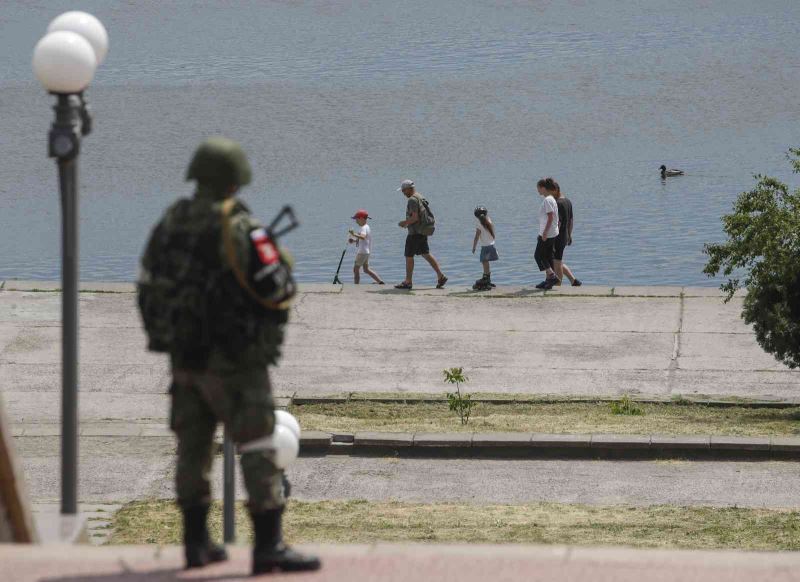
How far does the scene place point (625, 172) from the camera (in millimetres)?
41281

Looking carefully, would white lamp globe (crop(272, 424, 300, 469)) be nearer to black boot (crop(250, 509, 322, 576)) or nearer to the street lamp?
the street lamp

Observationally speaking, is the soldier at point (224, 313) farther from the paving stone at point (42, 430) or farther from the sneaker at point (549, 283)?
the sneaker at point (549, 283)

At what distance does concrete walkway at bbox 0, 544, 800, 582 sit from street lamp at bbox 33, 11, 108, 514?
1072 millimetres

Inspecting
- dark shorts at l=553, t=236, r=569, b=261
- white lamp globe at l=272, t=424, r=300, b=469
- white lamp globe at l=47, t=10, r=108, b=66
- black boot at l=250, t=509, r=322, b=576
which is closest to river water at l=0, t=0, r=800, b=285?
dark shorts at l=553, t=236, r=569, b=261

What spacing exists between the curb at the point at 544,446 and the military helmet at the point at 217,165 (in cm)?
769

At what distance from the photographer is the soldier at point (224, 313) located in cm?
538

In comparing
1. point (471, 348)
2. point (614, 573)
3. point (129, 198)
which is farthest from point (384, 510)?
point (129, 198)

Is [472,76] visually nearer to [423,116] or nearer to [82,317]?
[423,116]

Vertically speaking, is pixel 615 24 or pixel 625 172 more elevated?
pixel 615 24

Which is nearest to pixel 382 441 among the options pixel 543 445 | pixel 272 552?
pixel 543 445

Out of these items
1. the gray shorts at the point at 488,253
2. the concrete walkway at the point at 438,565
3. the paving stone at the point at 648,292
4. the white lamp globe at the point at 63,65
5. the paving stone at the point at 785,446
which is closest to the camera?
the concrete walkway at the point at 438,565

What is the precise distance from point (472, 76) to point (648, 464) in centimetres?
4416

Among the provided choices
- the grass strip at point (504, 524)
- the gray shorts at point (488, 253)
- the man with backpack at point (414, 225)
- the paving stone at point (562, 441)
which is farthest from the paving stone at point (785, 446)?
the gray shorts at point (488, 253)

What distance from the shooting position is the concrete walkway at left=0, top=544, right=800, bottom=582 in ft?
18.3
